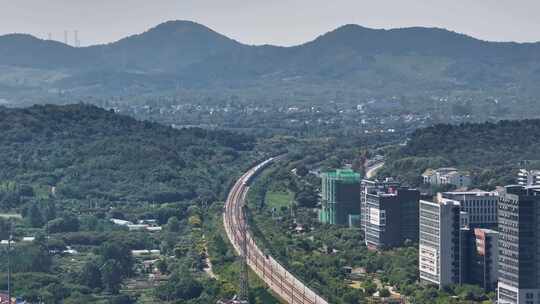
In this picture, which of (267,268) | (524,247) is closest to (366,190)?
(267,268)

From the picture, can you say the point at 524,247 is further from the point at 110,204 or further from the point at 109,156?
the point at 109,156

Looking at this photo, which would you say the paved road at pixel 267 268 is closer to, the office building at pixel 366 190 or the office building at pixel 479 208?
the office building at pixel 366 190

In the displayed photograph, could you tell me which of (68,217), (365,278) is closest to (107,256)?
(365,278)

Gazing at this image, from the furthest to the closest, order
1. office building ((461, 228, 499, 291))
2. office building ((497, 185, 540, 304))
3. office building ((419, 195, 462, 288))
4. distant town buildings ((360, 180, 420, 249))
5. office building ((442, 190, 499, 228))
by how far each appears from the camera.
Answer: distant town buildings ((360, 180, 420, 249))
office building ((442, 190, 499, 228))
office building ((419, 195, 462, 288))
office building ((461, 228, 499, 291))
office building ((497, 185, 540, 304))

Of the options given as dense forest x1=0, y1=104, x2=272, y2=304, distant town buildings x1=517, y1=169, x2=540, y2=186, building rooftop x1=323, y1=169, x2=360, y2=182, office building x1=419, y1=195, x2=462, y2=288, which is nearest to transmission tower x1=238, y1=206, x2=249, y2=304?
dense forest x1=0, y1=104, x2=272, y2=304

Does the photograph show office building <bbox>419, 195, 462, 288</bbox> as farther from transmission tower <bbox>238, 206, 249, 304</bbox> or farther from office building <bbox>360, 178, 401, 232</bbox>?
office building <bbox>360, 178, 401, 232</bbox>

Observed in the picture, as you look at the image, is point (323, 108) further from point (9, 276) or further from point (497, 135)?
point (9, 276)
